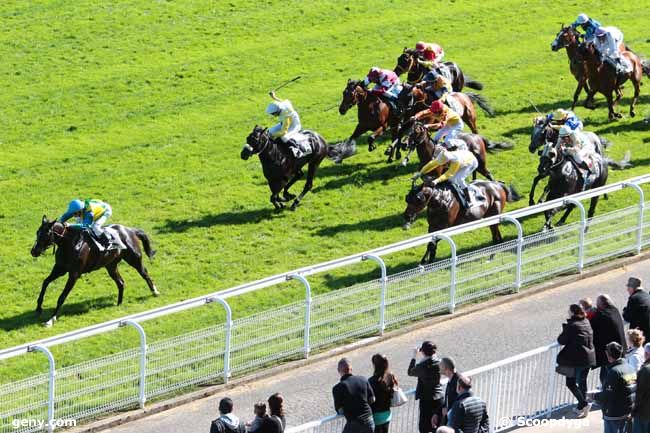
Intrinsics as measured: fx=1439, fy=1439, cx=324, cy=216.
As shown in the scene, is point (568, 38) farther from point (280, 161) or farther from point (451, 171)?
point (451, 171)

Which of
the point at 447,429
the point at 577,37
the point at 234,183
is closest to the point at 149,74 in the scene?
the point at 234,183

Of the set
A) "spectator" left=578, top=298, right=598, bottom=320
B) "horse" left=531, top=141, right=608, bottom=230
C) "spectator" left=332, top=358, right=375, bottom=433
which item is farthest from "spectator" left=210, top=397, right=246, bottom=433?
"horse" left=531, top=141, right=608, bottom=230

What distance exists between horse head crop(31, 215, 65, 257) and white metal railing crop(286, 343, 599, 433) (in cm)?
706

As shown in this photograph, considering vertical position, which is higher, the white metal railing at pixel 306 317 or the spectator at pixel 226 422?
the spectator at pixel 226 422

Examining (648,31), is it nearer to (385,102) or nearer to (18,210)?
(385,102)

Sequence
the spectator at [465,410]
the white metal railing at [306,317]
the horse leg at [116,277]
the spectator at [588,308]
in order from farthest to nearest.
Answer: the horse leg at [116,277]
the white metal railing at [306,317]
the spectator at [588,308]
the spectator at [465,410]

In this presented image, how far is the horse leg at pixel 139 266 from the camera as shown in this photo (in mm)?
21219

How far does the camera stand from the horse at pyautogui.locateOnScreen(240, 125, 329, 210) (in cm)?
2411

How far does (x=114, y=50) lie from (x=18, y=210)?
10.6 meters

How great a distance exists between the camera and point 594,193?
69.7ft

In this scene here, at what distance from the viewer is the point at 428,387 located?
14695 millimetres

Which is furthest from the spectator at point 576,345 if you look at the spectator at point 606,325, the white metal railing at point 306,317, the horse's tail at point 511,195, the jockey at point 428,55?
the jockey at point 428,55

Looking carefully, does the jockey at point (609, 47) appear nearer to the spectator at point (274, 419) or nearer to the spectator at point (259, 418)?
the spectator at point (274, 419)

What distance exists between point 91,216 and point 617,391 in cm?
900
